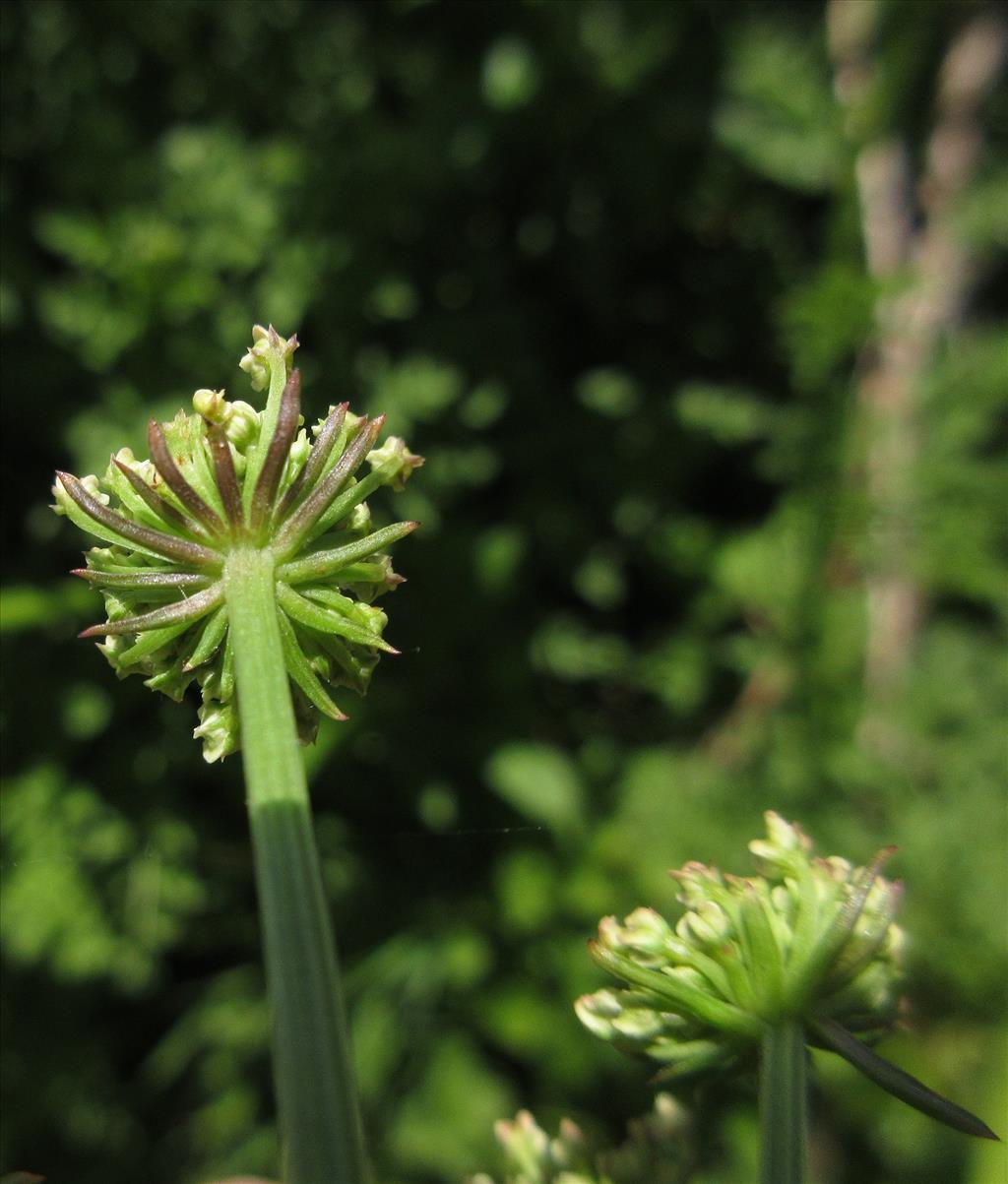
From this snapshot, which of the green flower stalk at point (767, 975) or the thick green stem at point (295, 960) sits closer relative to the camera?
the thick green stem at point (295, 960)

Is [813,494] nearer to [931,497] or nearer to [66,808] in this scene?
[931,497]

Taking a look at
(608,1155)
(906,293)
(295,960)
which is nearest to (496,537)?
(906,293)

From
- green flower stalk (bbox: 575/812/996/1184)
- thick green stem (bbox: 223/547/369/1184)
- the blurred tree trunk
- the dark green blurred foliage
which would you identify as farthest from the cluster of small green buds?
the blurred tree trunk

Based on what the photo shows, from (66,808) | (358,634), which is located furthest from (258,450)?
(66,808)

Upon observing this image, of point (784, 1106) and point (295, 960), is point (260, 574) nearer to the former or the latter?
point (295, 960)

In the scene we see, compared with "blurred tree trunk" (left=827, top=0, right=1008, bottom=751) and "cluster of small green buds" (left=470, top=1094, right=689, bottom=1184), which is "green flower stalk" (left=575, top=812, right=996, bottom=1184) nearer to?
"cluster of small green buds" (left=470, top=1094, right=689, bottom=1184)

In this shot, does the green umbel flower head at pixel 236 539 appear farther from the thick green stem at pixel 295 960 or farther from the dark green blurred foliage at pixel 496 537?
the dark green blurred foliage at pixel 496 537

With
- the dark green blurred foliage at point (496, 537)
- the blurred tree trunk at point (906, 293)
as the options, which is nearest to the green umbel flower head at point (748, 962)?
the dark green blurred foliage at point (496, 537)
